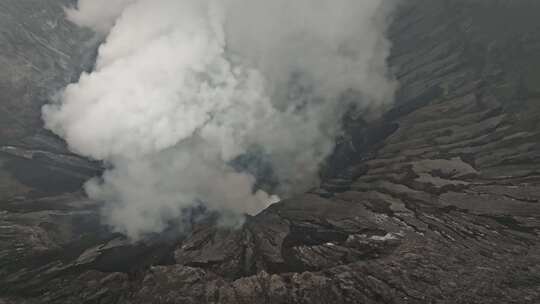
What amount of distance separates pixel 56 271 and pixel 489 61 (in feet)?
518

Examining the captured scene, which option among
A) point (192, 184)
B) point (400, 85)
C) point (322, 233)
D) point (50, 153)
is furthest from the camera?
point (400, 85)

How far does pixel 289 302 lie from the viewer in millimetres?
71188

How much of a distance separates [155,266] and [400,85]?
134 m

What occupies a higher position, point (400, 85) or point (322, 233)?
point (400, 85)

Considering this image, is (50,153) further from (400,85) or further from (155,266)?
(400,85)

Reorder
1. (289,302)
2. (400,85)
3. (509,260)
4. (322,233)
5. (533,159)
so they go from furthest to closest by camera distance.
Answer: (400,85), (533,159), (322,233), (509,260), (289,302)

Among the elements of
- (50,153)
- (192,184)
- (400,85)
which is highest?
(50,153)

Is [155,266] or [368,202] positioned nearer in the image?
[155,266]

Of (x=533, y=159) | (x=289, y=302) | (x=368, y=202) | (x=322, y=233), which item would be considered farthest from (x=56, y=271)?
(x=533, y=159)

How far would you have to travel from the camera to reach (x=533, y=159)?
117 metres

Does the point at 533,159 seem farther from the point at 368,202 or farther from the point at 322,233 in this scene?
the point at 322,233

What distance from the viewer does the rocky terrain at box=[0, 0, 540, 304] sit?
75500mm

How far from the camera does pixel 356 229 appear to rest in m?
96.8

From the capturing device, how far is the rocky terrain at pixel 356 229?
75.5 metres
